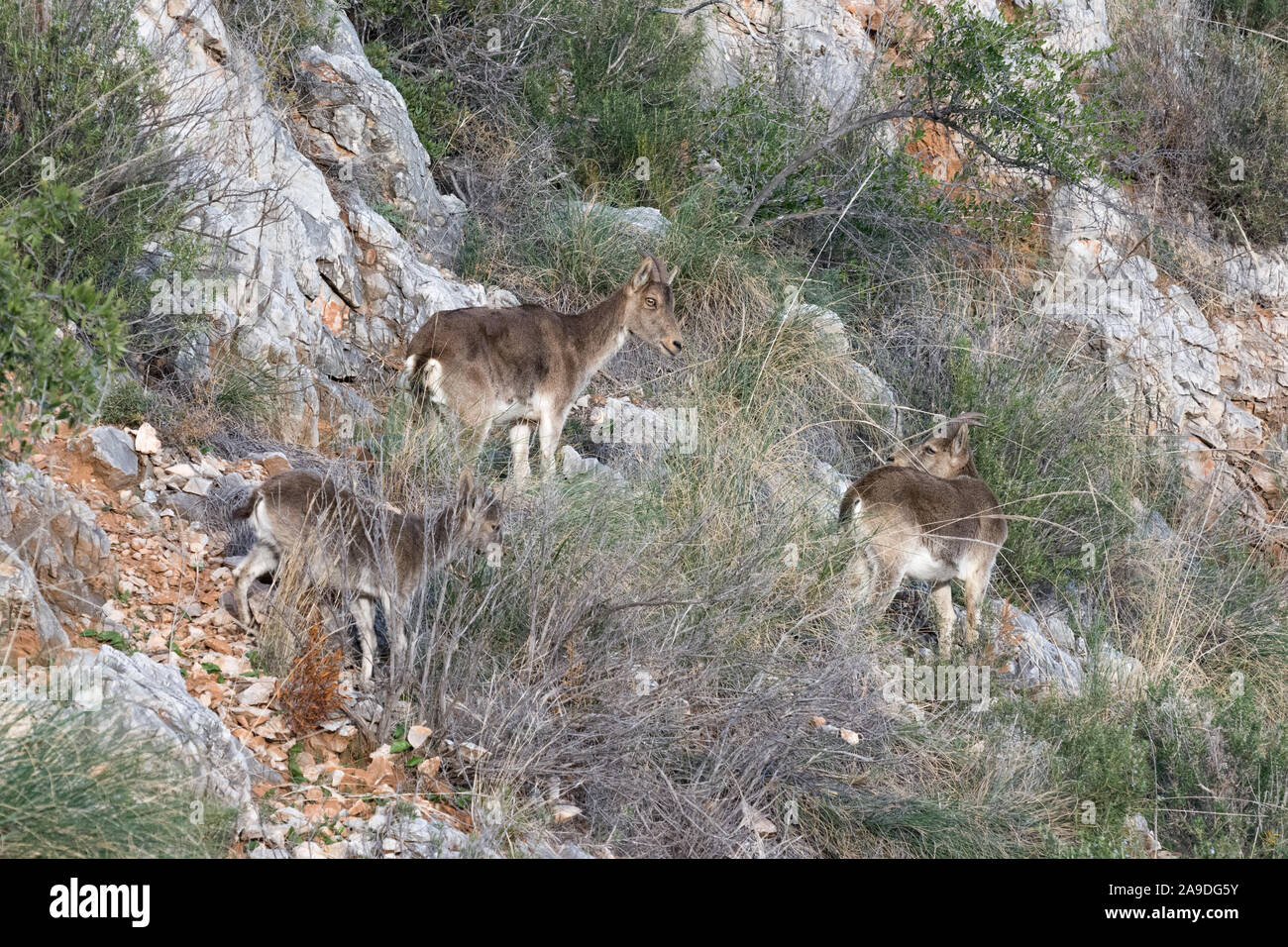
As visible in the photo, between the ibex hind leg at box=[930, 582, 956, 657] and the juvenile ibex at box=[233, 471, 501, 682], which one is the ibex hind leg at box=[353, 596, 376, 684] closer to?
the juvenile ibex at box=[233, 471, 501, 682]

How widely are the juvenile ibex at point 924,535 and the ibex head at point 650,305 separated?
2.36 metres

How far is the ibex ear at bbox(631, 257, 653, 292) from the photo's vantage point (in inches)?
423

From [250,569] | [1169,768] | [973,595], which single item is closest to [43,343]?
[250,569]

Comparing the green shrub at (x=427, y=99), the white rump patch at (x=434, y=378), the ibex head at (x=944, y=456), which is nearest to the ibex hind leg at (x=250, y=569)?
the white rump patch at (x=434, y=378)

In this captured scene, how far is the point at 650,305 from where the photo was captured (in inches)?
426

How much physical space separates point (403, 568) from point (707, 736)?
1897 millimetres

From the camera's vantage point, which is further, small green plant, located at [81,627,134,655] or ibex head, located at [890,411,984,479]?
ibex head, located at [890,411,984,479]

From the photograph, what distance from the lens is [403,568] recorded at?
22.8 ft

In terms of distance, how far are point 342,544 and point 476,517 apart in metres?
1.04

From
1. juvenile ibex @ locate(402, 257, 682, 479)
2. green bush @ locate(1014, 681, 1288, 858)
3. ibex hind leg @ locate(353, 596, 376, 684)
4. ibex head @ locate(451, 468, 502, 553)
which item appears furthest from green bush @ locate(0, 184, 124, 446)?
green bush @ locate(1014, 681, 1288, 858)

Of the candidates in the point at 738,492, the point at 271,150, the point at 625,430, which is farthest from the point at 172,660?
the point at 271,150

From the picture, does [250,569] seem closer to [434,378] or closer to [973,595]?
[434,378]

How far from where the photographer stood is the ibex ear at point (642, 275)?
1073 centimetres

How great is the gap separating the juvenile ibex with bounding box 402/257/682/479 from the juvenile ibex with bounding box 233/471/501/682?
206cm
